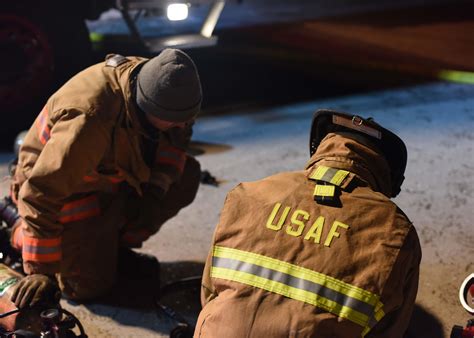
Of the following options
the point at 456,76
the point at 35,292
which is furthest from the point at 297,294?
the point at 456,76

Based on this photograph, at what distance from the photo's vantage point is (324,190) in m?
1.75

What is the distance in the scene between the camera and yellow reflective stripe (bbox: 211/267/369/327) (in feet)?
5.38

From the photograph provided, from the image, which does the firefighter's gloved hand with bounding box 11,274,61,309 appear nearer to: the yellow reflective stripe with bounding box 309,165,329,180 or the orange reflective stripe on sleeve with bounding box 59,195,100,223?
the orange reflective stripe on sleeve with bounding box 59,195,100,223

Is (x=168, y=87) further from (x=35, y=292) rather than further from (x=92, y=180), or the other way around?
(x=35, y=292)

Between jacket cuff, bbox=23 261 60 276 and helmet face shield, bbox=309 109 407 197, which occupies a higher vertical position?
helmet face shield, bbox=309 109 407 197

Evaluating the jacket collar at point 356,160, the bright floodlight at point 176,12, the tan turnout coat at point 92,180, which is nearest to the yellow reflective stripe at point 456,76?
the bright floodlight at point 176,12

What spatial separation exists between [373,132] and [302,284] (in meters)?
0.58

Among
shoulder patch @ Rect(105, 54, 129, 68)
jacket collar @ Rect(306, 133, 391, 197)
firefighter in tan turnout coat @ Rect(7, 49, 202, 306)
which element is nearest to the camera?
jacket collar @ Rect(306, 133, 391, 197)

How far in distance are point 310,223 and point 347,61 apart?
5.22 meters

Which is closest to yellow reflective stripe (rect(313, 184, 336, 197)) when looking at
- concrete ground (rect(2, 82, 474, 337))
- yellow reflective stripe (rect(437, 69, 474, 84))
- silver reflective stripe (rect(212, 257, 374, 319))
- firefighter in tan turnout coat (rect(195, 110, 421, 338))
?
firefighter in tan turnout coat (rect(195, 110, 421, 338))

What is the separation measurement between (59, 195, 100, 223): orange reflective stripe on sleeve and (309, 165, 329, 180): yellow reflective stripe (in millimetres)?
1334

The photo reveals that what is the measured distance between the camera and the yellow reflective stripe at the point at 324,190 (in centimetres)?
174

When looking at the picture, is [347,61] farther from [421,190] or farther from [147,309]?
[147,309]

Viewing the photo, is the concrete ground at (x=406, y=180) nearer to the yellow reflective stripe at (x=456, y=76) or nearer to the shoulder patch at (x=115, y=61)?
the yellow reflective stripe at (x=456, y=76)
